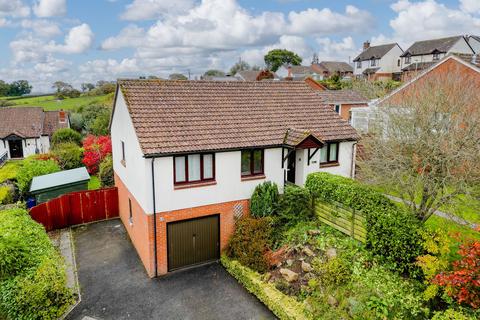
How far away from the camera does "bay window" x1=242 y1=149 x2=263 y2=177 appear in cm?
1564

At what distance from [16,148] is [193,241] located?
3617 centimetres

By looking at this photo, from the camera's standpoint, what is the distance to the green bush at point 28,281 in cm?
1106

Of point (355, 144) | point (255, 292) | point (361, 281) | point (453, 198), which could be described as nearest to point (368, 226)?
point (361, 281)

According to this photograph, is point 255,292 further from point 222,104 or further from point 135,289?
point 222,104

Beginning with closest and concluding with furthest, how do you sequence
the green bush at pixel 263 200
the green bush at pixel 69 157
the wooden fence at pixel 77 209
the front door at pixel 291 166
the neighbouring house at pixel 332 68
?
the green bush at pixel 263 200
the front door at pixel 291 166
the wooden fence at pixel 77 209
the green bush at pixel 69 157
the neighbouring house at pixel 332 68

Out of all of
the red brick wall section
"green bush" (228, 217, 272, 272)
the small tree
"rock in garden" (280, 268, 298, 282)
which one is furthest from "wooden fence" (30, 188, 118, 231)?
the small tree

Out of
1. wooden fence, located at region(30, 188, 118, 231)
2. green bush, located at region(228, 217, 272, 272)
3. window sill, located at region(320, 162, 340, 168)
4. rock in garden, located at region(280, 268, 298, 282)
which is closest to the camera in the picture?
rock in garden, located at region(280, 268, 298, 282)

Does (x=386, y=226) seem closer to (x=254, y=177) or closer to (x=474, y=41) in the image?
(x=254, y=177)

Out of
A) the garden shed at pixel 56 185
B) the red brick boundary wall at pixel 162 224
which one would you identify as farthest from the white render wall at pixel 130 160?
the garden shed at pixel 56 185

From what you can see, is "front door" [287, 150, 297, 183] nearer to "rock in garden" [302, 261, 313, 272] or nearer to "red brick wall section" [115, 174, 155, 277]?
"rock in garden" [302, 261, 313, 272]

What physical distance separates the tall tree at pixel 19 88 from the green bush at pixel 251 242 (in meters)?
113

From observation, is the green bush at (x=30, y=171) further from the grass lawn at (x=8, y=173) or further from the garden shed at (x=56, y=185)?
the garden shed at (x=56, y=185)

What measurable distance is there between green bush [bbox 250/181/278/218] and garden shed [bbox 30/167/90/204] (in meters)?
12.2

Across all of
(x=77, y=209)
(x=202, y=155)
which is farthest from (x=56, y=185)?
(x=202, y=155)
